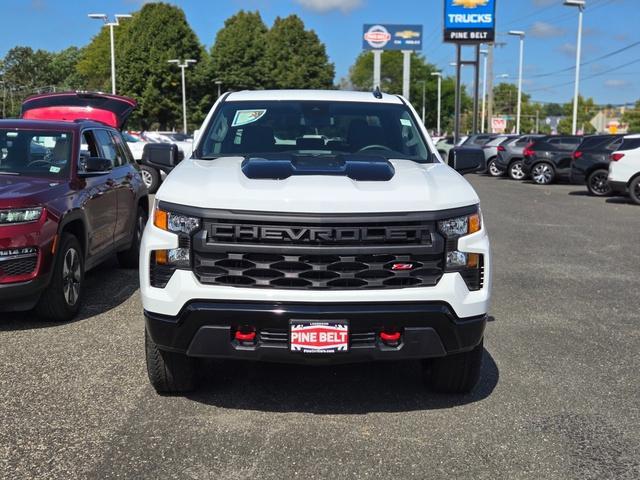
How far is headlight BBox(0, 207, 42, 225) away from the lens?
532 centimetres

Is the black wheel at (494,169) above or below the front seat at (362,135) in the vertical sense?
below

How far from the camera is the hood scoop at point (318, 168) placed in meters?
3.95

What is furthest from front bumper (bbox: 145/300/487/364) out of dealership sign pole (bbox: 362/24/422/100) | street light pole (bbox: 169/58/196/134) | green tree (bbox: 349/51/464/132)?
green tree (bbox: 349/51/464/132)

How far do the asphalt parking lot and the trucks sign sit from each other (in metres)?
69.4

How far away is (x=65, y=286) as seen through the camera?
586cm

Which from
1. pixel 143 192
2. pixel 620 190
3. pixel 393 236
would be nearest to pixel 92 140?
pixel 143 192

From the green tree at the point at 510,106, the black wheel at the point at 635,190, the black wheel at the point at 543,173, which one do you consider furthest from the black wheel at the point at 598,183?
the green tree at the point at 510,106

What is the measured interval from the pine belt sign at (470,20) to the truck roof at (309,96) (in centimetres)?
3640

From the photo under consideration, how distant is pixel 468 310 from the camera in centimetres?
378

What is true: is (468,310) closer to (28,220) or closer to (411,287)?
(411,287)

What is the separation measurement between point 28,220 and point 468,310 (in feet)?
11.4

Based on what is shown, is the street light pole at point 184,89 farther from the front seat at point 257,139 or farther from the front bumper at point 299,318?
the front bumper at point 299,318

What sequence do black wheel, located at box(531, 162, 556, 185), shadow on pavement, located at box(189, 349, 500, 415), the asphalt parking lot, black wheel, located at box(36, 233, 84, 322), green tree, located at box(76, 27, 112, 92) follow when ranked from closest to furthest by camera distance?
the asphalt parking lot
shadow on pavement, located at box(189, 349, 500, 415)
black wheel, located at box(36, 233, 84, 322)
black wheel, located at box(531, 162, 556, 185)
green tree, located at box(76, 27, 112, 92)

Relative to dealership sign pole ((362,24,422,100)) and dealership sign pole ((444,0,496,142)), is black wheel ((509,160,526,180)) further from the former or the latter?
dealership sign pole ((362,24,422,100))
